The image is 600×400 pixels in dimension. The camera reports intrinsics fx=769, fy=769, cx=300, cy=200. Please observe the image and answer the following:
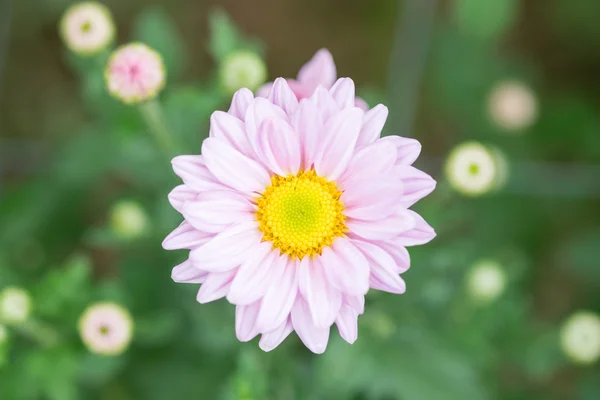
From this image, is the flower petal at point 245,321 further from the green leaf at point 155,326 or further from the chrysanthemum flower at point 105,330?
the green leaf at point 155,326

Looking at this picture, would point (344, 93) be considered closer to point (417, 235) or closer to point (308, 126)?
point (308, 126)

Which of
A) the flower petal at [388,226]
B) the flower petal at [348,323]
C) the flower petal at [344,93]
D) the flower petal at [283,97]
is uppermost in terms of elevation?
the flower petal at [344,93]

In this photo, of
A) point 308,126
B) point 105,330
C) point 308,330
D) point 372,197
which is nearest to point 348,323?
point 308,330

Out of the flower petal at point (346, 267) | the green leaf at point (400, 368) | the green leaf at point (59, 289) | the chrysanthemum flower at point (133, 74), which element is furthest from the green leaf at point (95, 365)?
the flower petal at point (346, 267)

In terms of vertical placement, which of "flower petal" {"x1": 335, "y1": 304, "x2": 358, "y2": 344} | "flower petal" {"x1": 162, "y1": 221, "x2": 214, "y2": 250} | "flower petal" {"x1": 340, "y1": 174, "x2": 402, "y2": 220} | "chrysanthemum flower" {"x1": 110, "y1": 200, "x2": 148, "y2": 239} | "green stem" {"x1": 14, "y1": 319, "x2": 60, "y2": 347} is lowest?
"green stem" {"x1": 14, "y1": 319, "x2": 60, "y2": 347}

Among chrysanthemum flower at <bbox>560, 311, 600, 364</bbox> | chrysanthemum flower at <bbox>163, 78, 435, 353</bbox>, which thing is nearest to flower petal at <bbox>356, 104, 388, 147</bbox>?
chrysanthemum flower at <bbox>163, 78, 435, 353</bbox>

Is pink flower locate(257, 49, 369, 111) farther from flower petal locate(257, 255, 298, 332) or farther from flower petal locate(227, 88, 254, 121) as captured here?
flower petal locate(257, 255, 298, 332)
